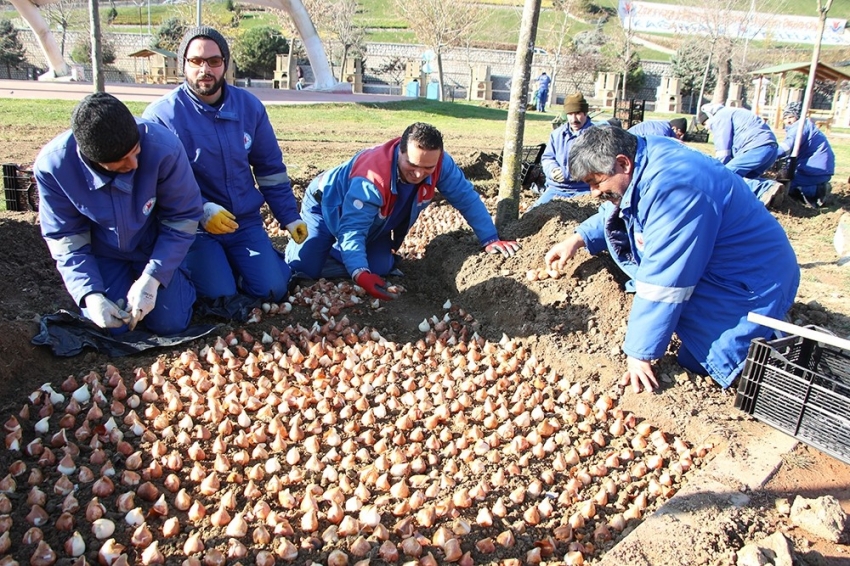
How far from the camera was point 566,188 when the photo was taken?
6.31 m

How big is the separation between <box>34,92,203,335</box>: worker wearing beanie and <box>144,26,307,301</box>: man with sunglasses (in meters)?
0.42

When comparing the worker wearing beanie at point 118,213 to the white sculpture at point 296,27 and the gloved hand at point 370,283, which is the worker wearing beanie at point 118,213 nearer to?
the gloved hand at point 370,283

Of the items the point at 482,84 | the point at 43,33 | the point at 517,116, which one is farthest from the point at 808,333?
the point at 482,84

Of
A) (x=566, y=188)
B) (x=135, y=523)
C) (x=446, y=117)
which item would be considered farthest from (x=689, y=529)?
(x=446, y=117)

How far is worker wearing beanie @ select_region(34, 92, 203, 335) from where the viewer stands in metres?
2.83

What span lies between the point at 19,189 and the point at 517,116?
4.22m

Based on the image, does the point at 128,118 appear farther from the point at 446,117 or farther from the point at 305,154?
the point at 446,117

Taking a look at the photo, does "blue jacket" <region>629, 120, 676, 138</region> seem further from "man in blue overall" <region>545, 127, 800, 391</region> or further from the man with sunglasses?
the man with sunglasses

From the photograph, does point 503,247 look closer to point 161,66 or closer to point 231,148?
point 231,148

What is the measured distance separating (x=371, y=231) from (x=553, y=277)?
132cm

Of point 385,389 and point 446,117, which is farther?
point 446,117

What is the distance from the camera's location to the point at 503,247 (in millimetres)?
4297

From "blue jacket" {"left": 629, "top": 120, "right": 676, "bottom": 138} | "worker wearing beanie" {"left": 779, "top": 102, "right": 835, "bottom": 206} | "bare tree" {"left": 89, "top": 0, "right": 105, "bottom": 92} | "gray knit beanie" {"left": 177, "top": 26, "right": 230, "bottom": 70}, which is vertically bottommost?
"worker wearing beanie" {"left": 779, "top": 102, "right": 835, "bottom": 206}

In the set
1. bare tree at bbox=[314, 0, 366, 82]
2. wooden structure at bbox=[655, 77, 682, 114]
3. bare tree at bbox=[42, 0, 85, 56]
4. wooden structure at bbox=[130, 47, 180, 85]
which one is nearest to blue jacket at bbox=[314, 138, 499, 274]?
wooden structure at bbox=[130, 47, 180, 85]
